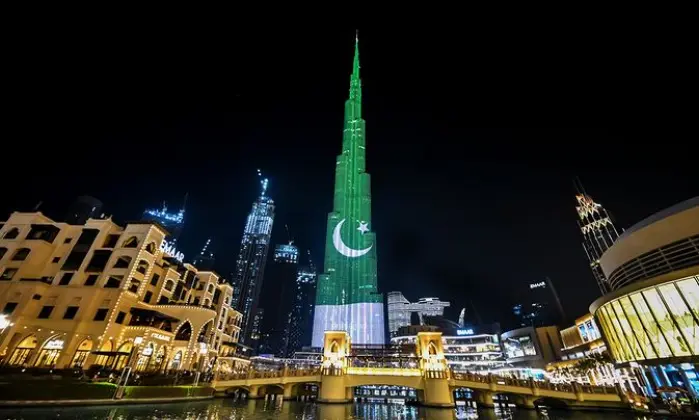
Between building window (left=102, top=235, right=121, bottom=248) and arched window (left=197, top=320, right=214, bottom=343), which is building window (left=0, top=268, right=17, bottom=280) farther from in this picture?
arched window (left=197, top=320, right=214, bottom=343)

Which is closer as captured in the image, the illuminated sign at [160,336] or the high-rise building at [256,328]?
the illuminated sign at [160,336]

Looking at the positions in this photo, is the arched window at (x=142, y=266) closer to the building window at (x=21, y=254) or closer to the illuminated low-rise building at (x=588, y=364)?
the building window at (x=21, y=254)

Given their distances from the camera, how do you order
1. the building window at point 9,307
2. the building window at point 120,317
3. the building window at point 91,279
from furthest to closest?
1. the building window at point 91,279
2. the building window at point 120,317
3. the building window at point 9,307

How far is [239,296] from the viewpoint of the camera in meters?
172

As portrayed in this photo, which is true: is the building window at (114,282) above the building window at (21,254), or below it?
below

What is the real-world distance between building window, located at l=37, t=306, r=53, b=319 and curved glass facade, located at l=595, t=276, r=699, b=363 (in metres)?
62.4

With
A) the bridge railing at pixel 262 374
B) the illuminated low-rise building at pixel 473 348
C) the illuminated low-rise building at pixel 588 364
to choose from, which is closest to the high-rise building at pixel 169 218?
the illuminated low-rise building at pixel 473 348

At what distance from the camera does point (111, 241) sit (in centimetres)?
4069

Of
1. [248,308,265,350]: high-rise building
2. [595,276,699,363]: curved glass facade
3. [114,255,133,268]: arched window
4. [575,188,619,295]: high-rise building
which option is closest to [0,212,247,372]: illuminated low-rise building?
[114,255,133,268]: arched window

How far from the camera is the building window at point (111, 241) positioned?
132 feet

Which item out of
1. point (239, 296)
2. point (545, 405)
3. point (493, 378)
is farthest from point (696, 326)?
point (239, 296)

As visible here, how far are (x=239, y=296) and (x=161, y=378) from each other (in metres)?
152

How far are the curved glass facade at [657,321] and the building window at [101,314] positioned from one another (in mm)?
56802

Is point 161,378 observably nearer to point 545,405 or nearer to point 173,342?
point 173,342
